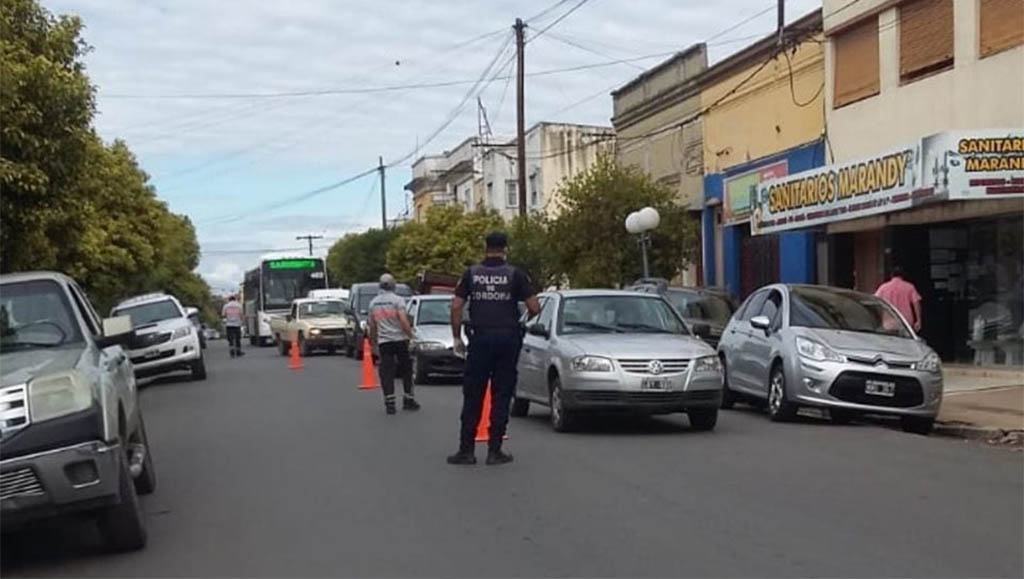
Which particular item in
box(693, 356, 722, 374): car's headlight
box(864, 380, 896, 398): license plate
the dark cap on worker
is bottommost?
box(864, 380, 896, 398): license plate

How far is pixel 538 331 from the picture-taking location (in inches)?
559

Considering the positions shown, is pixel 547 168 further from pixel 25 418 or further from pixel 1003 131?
pixel 25 418

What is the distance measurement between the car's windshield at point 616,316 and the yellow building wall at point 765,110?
12726 mm

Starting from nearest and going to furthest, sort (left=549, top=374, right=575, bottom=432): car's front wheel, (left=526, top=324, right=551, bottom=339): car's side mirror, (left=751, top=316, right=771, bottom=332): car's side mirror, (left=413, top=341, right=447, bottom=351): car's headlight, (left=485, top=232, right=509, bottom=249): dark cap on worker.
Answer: (left=485, top=232, right=509, bottom=249): dark cap on worker < (left=549, top=374, right=575, bottom=432): car's front wheel < (left=526, top=324, right=551, bottom=339): car's side mirror < (left=751, top=316, right=771, bottom=332): car's side mirror < (left=413, top=341, right=447, bottom=351): car's headlight

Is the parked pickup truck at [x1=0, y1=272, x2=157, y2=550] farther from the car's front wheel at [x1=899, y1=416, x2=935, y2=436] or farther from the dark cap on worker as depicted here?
the car's front wheel at [x1=899, y1=416, x2=935, y2=436]

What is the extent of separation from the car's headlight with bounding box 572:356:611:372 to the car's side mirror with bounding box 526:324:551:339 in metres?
0.92

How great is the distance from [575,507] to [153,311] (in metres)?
18.7

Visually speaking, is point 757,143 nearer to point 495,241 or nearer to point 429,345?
point 429,345

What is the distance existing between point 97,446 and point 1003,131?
47.9 feet

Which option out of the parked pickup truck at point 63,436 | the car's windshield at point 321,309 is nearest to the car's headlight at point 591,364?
the parked pickup truck at point 63,436

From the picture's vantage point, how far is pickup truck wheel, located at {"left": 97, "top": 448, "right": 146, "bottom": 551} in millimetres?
7641

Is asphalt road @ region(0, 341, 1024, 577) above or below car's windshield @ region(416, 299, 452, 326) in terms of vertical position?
below

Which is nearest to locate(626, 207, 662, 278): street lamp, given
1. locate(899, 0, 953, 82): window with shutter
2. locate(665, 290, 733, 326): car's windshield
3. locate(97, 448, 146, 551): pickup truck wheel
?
locate(665, 290, 733, 326): car's windshield

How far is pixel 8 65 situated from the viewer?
52.6 feet
